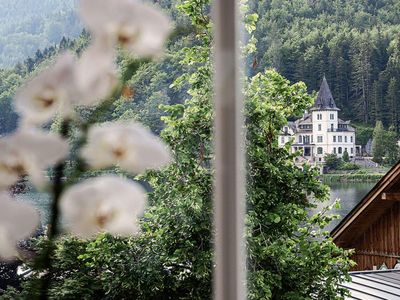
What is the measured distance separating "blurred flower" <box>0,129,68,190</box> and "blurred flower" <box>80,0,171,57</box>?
0.13 m

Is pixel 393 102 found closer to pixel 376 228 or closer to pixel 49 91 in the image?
pixel 376 228

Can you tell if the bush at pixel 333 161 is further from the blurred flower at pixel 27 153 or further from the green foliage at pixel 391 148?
the blurred flower at pixel 27 153

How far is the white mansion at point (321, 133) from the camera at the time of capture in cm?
152

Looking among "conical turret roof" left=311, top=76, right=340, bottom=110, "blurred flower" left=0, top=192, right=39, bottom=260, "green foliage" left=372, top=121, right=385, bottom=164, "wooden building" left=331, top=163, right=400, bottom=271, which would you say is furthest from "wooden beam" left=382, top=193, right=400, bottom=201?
"blurred flower" left=0, top=192, right=39, bottom=260

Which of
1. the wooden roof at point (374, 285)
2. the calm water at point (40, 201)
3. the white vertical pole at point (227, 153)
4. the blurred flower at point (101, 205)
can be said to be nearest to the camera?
the blurred flower at point (101, 205)

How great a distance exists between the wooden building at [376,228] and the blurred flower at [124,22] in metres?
1.02

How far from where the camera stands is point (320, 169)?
5.27 feet

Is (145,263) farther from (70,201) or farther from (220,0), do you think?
(70,201)

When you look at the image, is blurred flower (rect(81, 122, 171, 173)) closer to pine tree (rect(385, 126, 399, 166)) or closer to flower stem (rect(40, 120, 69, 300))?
flower stem (rect(40, 120, 69, 300))

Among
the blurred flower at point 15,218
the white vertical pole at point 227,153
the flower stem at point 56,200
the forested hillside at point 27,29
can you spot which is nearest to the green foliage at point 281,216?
the white vertical pole at point 227,153

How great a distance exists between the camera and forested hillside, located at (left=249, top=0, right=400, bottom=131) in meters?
1.54

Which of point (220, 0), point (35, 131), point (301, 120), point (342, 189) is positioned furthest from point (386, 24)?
point (35, 131)

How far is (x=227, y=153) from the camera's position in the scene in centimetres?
128

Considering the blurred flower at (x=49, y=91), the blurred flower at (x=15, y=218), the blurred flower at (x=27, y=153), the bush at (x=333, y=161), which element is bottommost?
the blurred flower at (x=15, y=218)
